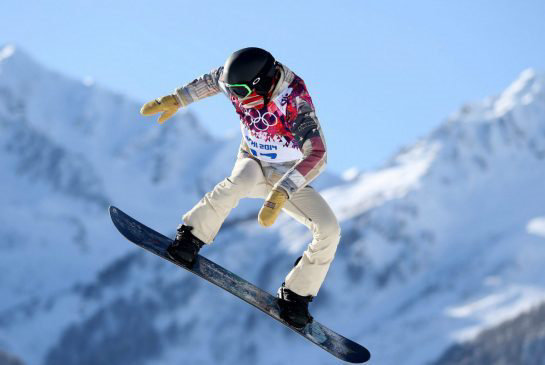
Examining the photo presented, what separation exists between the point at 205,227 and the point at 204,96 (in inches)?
77.6

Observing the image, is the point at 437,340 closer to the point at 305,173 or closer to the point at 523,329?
the point at 523,329

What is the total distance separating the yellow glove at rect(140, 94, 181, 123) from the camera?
12.1 meters

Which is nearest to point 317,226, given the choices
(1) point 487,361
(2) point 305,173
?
(2) point 305,173

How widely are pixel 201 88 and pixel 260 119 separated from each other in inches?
48.2

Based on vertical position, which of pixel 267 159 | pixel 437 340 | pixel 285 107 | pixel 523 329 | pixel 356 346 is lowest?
pixel 437 340

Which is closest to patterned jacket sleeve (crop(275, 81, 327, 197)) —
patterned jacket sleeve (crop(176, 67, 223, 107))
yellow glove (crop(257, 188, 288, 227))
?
yellow glove (crop(257, 188, 288, 227))

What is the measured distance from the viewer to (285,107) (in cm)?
1103

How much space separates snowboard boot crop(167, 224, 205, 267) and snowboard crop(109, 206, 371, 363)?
0.46 ft

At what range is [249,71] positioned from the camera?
34.9ft

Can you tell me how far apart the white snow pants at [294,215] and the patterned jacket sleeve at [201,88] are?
1.18 metres

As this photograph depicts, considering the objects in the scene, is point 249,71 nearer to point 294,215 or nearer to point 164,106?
point 164,106

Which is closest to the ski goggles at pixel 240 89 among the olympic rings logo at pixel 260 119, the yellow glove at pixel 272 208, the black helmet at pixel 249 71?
the black helmet at pixel 249 71

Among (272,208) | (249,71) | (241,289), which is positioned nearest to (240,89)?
(249,71)

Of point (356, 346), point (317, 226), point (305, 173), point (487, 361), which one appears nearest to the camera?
point (305, 173)
